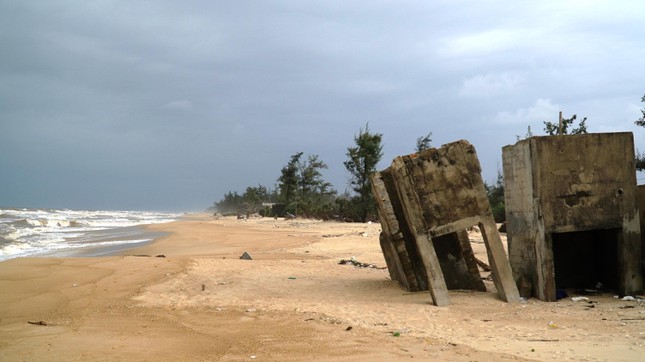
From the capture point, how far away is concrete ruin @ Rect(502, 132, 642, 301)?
8.91m

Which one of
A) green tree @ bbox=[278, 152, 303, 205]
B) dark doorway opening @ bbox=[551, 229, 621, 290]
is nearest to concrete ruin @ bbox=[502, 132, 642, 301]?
dark doorway opening @ bbox=[551, 229, 621, 290]

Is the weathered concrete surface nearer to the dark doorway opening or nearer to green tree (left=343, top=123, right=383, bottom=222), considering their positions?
the dark doorway opening

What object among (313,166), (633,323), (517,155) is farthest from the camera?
(313,166)

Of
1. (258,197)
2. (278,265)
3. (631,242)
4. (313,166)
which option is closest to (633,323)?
(631,242)

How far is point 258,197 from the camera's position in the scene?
79938mm

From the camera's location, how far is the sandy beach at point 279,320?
5.98 metres

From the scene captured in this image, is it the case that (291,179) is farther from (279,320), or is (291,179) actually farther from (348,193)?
(279,320)

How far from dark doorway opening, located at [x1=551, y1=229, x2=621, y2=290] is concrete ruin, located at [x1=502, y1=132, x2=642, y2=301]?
89cm

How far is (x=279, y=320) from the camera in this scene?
786 centimetres

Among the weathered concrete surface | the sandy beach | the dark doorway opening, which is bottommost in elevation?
Answer: the sandy beach

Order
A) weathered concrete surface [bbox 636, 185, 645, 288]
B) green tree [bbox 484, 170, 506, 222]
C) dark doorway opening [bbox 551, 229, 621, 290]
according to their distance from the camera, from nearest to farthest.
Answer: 1. weathered concrete surface [bbox 636, 185, 645, 288]
2. dark doorway opening [bbox 551, 229, 621, 290]
3. green tree [bbox 484, 170, 506, 222]

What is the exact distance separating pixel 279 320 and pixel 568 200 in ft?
18.0

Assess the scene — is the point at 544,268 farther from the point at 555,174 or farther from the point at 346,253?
the point at 346,253

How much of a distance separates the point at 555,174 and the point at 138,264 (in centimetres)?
1089
